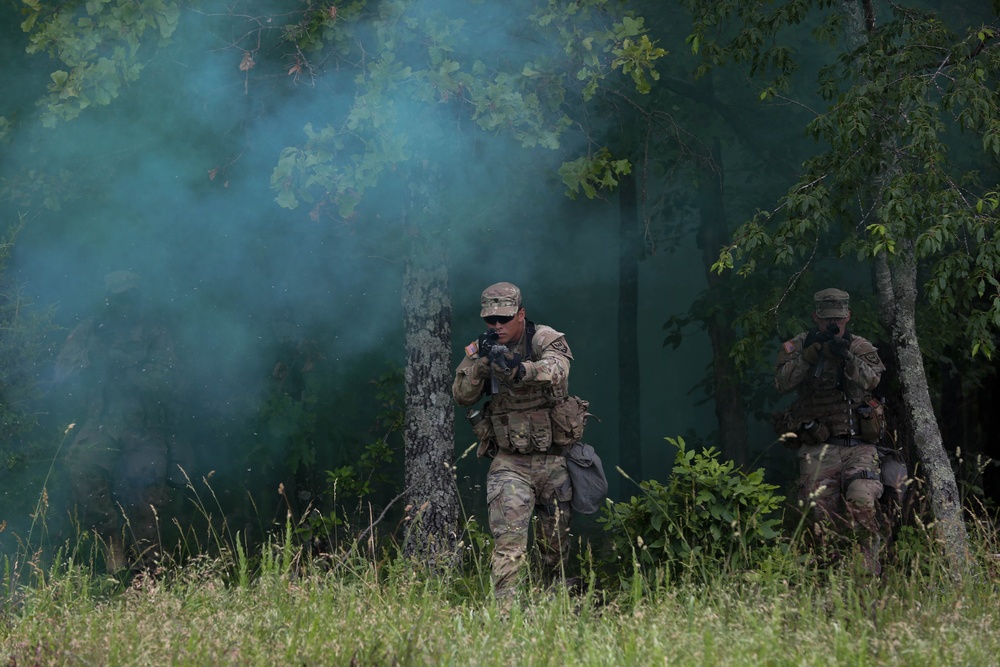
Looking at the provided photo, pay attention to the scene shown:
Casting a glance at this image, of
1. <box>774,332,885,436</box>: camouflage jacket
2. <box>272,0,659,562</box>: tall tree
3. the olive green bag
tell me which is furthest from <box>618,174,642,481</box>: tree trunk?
the olive green bag

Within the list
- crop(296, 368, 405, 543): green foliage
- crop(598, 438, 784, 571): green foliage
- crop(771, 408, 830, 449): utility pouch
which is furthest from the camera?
crop(296, 368, 405, 543): green foliage

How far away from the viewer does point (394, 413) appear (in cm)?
837

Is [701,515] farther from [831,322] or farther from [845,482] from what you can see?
[831,322]

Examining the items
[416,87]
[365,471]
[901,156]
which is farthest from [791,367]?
[365,471]

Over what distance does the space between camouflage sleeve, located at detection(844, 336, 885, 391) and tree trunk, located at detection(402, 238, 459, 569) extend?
2.45m

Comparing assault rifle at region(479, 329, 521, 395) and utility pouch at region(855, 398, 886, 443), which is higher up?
assault rifle at region(479, 329, 521, 395)

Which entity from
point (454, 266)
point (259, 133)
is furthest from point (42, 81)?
point (454, 266)

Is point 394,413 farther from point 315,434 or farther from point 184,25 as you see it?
point 184,25

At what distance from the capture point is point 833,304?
6.55 metres

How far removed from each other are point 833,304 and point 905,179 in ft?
4.59

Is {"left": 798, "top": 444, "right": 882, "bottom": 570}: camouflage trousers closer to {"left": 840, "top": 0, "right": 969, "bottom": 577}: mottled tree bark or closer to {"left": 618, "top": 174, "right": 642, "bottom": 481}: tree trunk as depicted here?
{"left": 840, "top": 0, "right": 969, "bottom": 577}: mottled tree bark

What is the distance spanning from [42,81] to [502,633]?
19.3ft

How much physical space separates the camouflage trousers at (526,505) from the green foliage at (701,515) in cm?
35

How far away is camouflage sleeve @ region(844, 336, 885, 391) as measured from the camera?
633cm
